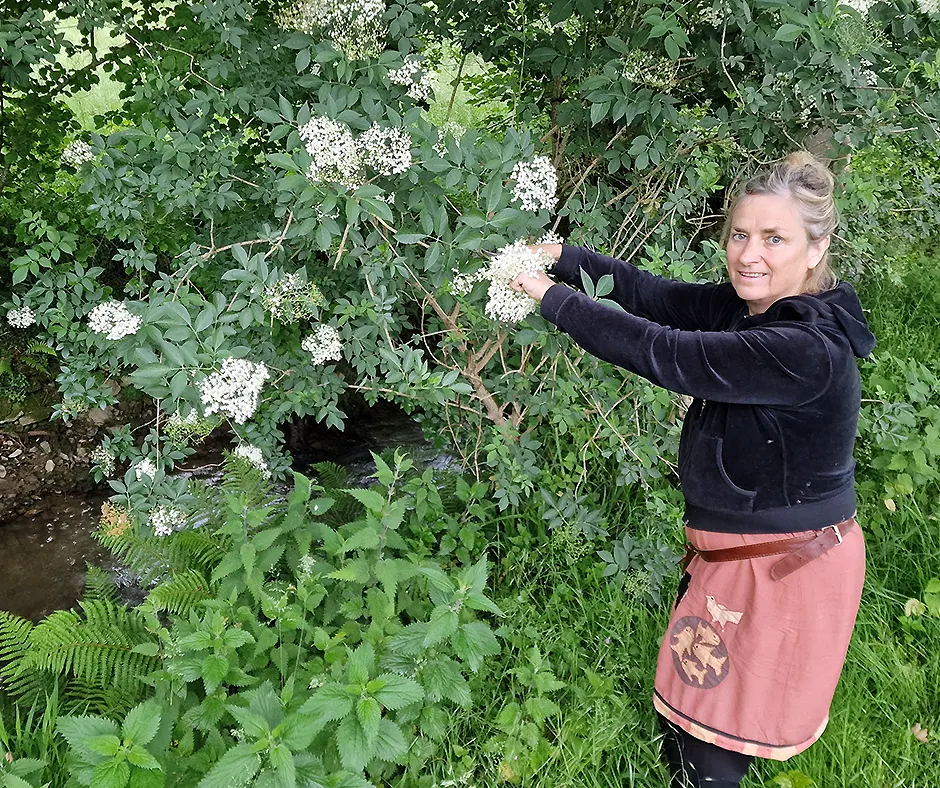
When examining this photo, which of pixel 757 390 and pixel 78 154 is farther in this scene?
pixel 78 154

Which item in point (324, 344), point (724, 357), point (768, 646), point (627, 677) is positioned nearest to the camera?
point (724, 357)

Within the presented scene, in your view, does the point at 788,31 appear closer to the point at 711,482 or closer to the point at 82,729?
the point at 711,482

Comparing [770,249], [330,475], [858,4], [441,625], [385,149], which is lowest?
[330,475]

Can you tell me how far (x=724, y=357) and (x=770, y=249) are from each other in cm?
35

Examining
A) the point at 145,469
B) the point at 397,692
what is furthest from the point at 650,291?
the point at 145,469

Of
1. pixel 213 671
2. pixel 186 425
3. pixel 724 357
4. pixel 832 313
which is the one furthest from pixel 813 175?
pixel 213 671

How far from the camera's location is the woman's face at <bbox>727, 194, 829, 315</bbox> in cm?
166

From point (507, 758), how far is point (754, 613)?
3.28 feet

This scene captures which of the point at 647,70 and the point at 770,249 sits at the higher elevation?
the point at 647,70

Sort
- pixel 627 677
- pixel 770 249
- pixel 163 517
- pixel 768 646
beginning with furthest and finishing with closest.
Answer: pixel 627 677 → pixel 163 517 → pixel 768 646 → pixel 770 249

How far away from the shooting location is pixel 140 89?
2.50 meters

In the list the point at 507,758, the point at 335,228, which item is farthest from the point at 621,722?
the point at 335,228

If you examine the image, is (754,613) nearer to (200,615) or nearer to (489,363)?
(489,363)

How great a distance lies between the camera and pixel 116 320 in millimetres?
1802
